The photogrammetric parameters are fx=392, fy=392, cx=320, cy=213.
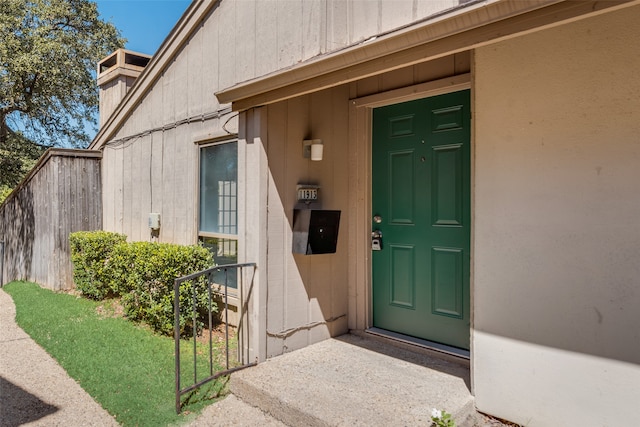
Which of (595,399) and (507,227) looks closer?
(595,399)

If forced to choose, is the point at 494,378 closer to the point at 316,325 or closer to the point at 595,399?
the point at 595,399

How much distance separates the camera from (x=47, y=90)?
40.1 ft

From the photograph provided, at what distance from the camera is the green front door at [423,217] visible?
10.0ft

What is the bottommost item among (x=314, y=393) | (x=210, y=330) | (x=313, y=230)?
(x=314, y=393)

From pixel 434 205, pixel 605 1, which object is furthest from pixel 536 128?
pixel 434 205

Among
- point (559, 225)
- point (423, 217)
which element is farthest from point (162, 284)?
point (559, 225)

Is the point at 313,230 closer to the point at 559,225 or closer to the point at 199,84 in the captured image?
the point at 559,225

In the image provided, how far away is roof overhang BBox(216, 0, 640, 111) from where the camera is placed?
1650 millimetres

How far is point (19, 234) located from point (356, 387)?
6.94 m

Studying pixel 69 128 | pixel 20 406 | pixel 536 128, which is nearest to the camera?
pixel 536 128

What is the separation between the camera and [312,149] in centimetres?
332

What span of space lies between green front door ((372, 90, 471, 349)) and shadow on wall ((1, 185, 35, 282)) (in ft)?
19.7

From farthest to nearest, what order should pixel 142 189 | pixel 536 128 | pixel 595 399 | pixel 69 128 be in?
1. pixel 69 128
2. pixel 142 189
3. pixel 536 128
4. pixel 595 399

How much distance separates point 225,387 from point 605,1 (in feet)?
10.1
